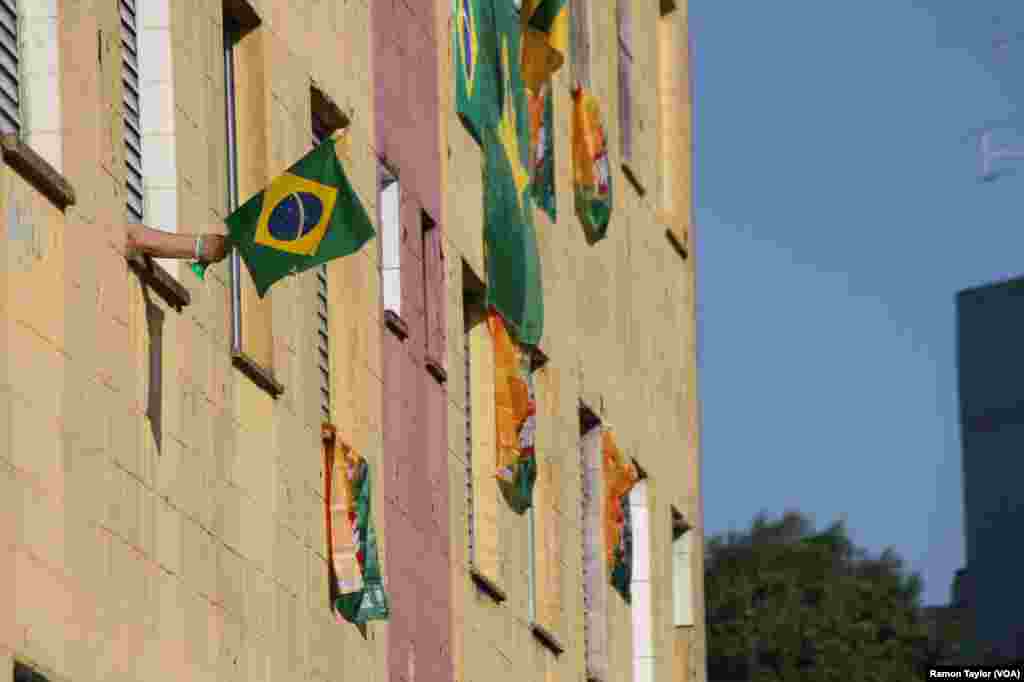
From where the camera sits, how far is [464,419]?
34562 millimetres

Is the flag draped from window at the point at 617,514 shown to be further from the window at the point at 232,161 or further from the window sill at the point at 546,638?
the window at the point at 232,161

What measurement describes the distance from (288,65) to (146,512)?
19.7 ft

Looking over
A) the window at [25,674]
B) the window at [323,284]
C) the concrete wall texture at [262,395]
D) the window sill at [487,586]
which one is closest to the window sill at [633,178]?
the concrete wall texture at [262,395]

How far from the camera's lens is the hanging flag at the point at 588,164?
41094 millimetres

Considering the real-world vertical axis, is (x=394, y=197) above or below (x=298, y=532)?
→ above

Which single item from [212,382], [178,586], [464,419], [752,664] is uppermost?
[752,664]

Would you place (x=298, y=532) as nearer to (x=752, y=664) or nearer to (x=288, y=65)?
(x=288, y=65)

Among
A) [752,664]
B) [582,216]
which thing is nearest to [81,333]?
[582,216]

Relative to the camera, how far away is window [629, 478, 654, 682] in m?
44.3

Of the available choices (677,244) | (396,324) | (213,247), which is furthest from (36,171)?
(677,244)

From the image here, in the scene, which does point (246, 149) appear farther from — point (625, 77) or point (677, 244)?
point (677, 244)

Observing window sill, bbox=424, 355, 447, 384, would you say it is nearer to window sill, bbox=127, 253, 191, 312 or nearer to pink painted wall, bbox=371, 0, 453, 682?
pink painted wall, bbox=371, 0, 453, 682

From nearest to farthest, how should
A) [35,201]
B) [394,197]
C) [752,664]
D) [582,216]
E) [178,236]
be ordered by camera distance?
[35,201]
[178,236]
[394,197]
[582,216]
[752,664]

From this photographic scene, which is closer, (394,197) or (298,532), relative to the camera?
(298,532)
